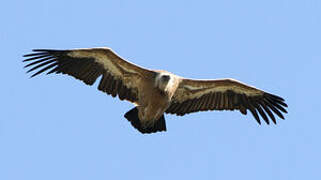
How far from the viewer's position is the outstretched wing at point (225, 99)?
58.2ft

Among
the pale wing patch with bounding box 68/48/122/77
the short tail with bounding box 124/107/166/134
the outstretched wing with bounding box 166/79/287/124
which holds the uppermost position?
the pale wing patch with bounding box 68/48/122/77

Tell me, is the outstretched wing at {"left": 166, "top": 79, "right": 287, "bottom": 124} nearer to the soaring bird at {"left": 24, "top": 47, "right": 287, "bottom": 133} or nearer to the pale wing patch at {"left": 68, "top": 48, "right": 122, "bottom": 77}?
the soaring bird at {"left": 24, "top": 47, "right": 287, "bottom": 133}

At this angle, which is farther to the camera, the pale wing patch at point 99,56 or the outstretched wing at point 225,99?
the outstretched wing at point 225,99

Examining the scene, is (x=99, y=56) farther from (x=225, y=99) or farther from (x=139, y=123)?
(x=225, y=99)

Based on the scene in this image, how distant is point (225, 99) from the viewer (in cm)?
1800

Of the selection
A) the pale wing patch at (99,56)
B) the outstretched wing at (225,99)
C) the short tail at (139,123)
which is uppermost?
the pale wing patch at (99,56)

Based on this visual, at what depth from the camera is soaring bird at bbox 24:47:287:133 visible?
16906mm

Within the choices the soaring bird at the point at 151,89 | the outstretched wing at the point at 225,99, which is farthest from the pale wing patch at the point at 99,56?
the outstretched wing at the point at 225,99

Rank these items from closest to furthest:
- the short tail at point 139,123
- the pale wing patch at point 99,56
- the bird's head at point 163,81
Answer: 1. the bird's head at point 163,81
2. the pale wing patch at point 99,56
3. the short tail at point 139,123

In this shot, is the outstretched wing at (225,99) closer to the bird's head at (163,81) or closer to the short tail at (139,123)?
the short tail at (139,123)

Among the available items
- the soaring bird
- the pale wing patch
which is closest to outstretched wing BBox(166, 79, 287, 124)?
the soaring bird

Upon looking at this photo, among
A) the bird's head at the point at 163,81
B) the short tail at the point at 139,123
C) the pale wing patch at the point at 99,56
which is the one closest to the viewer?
the bird's head at the point at 163,81

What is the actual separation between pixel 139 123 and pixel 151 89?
901 mm

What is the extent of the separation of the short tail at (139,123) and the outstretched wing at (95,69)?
31 centimetres
